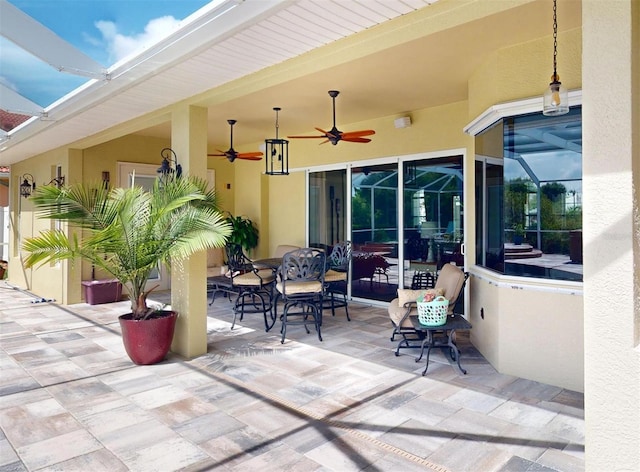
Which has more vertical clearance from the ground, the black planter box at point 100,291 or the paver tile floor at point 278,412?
the black planter box at point 100,291

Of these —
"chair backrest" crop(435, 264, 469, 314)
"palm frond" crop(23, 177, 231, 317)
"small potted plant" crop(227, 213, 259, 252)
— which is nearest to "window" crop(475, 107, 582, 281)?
"chair backrest" crop(435, 264, 469, 314)

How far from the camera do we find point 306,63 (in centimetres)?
347

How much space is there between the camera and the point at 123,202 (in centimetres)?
398

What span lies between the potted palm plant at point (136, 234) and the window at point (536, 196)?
2.52 meters

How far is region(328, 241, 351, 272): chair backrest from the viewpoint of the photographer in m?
6.46

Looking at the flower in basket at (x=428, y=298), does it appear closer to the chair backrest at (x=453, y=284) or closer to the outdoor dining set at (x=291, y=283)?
the chair backrest at (x=453, y=284)

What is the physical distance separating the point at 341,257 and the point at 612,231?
4.83m

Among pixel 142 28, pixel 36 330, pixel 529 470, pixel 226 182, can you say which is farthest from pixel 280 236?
pixel 529 470

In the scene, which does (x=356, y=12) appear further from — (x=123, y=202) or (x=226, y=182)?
(x=226, y=182)

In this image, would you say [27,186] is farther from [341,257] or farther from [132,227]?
[341,257]

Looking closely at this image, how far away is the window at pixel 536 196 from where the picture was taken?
11.4ft

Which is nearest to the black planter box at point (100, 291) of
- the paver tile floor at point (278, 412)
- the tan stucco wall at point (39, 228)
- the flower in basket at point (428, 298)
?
the tan stucco wall at point (39, 228)

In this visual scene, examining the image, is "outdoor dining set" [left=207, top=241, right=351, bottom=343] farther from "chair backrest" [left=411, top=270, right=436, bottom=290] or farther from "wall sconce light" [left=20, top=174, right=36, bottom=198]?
"wall sconce light" [left=20, top=174, right=36, bottom=198]

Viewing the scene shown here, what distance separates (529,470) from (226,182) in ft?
25.5
